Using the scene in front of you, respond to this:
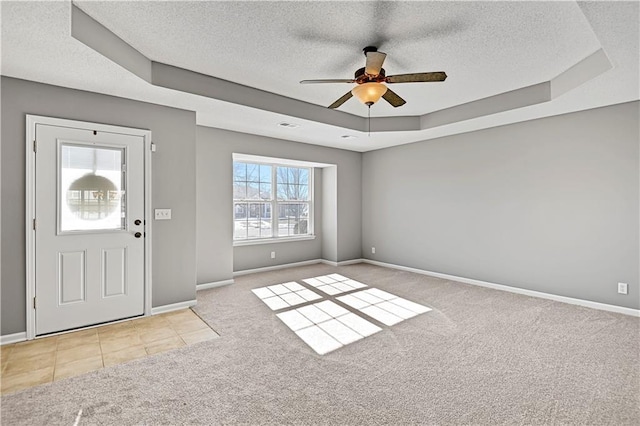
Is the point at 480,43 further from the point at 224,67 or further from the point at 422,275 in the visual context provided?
the point at 422,275

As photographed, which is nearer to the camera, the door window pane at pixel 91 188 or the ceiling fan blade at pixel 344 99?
the ceiling fan blade at pixel 344 99

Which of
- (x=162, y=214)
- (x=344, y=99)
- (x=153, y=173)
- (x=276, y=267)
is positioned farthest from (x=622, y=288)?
(x=153, y=173)

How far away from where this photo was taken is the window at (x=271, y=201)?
577 centimetres

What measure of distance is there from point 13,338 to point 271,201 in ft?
13.2

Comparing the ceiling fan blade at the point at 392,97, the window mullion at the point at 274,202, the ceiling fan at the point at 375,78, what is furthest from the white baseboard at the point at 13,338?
the ceiling fan blade at the point at 392,97

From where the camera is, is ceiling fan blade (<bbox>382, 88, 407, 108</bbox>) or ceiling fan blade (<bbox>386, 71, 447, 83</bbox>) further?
ceiling fan blade (<bbox>382, 88, 407, 108</bbox>)

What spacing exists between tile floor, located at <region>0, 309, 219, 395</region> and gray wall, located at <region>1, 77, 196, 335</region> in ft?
1.18

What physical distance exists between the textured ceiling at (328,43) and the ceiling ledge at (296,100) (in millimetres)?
67

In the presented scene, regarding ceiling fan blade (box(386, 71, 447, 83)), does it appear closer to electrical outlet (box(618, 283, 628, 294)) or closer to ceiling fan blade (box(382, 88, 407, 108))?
ceiling fan blade (box(382, 88, 407, 108))

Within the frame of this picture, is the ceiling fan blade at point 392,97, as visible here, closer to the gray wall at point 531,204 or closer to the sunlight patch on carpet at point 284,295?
the gray wall at point 531,204

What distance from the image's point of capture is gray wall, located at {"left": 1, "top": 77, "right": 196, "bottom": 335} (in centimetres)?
288

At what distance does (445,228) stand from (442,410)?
12.5 feet

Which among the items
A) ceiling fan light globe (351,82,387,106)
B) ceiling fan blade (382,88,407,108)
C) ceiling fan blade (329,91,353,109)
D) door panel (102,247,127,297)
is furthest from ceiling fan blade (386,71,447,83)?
door panel (102,247,127,297)

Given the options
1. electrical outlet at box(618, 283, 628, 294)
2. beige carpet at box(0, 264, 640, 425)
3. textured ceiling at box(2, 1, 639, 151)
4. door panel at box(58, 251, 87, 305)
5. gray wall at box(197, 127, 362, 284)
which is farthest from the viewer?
gray wall at box(197, 127, 362, 284)
